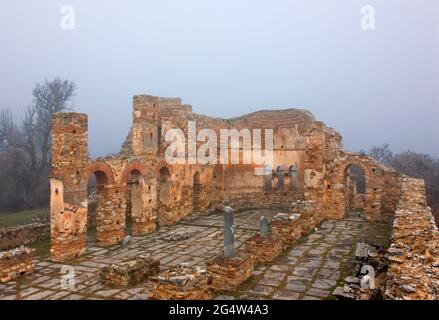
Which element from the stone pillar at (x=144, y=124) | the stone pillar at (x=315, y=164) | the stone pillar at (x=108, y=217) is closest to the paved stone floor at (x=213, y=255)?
the stone pillar at (x=108, y=217)

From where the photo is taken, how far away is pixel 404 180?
1591cm

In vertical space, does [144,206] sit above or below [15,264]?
above

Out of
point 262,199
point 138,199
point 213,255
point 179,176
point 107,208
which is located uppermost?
point 179,176

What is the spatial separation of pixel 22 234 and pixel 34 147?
15158 millimetres

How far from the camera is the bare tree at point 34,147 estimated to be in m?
25.2

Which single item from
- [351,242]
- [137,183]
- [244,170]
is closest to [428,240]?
[351,242]

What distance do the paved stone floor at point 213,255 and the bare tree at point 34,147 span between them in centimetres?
1351

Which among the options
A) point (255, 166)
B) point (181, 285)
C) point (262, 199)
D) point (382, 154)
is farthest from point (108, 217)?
point (382, 154)

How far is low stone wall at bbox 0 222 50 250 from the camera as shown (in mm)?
12922

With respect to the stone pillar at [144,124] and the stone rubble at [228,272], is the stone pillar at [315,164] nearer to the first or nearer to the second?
the stone pillar at [144,124]

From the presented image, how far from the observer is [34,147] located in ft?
88.1

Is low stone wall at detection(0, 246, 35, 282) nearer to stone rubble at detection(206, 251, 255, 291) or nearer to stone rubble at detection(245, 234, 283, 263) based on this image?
stone rubble at detection(206, 251, 255, 291)

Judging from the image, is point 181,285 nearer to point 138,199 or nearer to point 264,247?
point 264,247

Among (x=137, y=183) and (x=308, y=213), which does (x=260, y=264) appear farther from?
(x=137, y=183)
